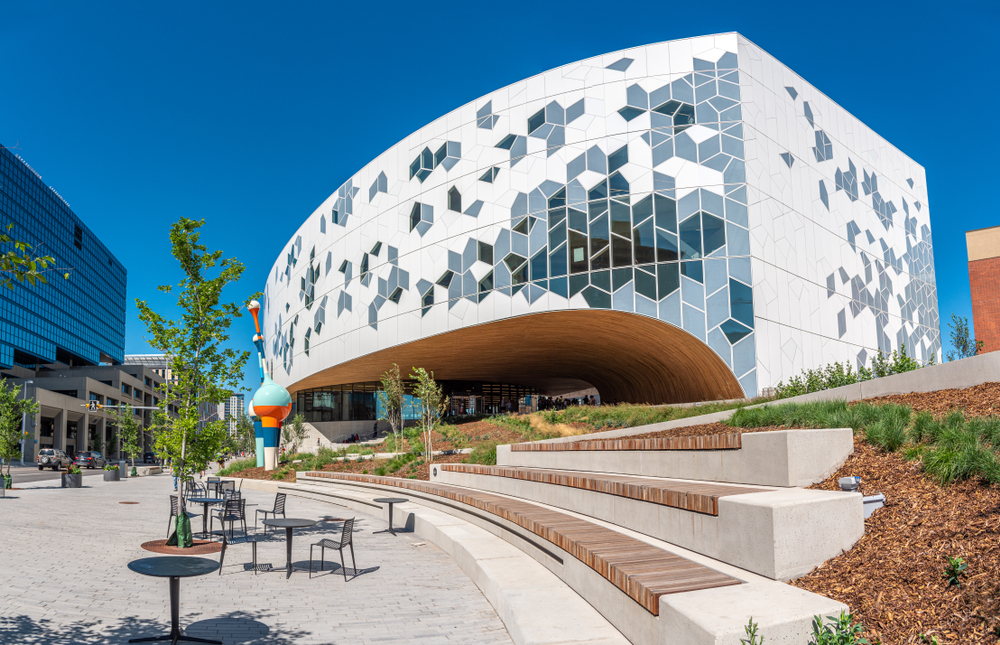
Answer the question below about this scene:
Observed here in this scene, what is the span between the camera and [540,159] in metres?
29.4

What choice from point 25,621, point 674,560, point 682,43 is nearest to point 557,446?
point 674,560

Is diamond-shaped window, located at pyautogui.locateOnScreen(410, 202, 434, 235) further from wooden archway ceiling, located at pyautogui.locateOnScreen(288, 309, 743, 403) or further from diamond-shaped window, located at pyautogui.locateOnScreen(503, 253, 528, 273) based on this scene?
wooden archway ceiling, located at pyautogui.locateOnScreen(288, 309, 743, 403)

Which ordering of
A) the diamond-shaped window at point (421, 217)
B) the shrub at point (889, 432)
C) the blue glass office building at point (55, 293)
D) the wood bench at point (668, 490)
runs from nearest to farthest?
the wood bench at point (668, 490)
the shrub at point (889, 432)
the diamond-shaped window at point (421, 217)
the blue glass office building at point (55, 293)

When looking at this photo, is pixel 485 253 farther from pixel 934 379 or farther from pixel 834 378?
pixel 934 379

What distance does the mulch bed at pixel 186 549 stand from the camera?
37.2ft

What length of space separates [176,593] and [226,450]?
7026 millimetres

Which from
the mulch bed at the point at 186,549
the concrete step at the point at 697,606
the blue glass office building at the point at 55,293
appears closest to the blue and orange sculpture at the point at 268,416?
the mulch bed at the point at 186,549

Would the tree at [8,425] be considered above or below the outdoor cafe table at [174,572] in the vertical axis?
above

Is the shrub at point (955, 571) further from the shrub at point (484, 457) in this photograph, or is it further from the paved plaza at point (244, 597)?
the shrub at point (484, 457)

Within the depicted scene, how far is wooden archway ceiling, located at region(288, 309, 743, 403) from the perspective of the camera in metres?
27.4

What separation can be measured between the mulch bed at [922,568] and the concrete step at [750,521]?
0.47 feet

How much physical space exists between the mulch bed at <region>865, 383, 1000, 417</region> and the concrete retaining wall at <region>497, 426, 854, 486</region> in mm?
2166

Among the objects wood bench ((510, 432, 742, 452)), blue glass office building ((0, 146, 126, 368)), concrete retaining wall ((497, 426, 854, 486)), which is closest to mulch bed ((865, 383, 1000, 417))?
concrete retaining wall ((497, 426, 854, 486))

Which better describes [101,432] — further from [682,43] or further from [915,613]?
[915,613]
